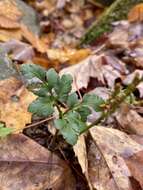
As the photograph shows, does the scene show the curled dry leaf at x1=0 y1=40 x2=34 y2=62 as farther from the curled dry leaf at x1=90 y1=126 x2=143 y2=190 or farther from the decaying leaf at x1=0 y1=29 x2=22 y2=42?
the curled dry leaf at x1=90 y1=126 x2=143 y2=190

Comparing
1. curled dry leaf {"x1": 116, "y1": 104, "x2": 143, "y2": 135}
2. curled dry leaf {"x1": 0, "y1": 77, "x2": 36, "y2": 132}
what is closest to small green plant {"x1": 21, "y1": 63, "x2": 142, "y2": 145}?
curled dry leaf {"x1": 0, "y1": 77, "x2": 36, "y2": 132}

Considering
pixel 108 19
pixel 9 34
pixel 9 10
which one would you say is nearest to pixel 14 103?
pixel 9 34

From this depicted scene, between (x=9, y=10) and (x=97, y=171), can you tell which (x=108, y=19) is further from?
(x=97, y=171)

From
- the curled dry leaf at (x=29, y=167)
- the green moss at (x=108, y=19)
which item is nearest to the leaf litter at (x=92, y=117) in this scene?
the curled dry leaf at (x=29, y=167)

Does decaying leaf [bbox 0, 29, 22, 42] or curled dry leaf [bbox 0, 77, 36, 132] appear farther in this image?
decaying leaf [bbox 0, 29, 22, 42]

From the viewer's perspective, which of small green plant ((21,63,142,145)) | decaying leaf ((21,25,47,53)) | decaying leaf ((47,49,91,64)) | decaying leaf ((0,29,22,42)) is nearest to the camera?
small green plant ((21,63,142,145))

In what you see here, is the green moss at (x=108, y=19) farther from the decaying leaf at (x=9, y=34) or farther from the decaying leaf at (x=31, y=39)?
the decaying leaf at (x=9, y=34)
